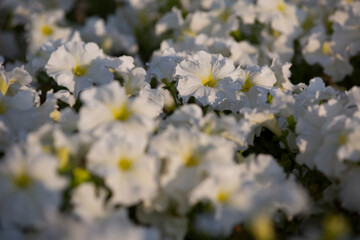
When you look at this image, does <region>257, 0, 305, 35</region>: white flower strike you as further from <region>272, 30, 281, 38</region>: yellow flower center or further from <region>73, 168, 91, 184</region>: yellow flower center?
<region>73, 168, 91, 184</region>: yellow flower center

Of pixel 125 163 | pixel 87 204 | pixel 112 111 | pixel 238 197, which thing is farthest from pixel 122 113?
pixel 238 197

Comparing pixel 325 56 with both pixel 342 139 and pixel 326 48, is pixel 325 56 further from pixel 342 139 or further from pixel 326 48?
pixel 342 139

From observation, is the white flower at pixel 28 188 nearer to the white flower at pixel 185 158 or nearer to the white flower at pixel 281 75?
the white flower at pixel 185 158

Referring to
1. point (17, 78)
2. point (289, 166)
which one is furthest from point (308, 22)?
point (17, 78)

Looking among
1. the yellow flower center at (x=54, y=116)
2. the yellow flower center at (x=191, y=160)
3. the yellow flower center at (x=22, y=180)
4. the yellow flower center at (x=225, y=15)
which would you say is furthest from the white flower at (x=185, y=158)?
the yellow flower center at (x=225, y=15)

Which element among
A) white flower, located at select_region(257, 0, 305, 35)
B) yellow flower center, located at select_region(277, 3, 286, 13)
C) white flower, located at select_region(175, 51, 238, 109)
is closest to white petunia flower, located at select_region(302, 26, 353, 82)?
white flower, located at select_region(257, 0, 305, 35)

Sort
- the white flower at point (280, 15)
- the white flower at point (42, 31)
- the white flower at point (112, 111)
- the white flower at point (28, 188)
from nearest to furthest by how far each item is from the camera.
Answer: the white flower at point (28, 188)
the white flower at point (112, 111)
the white flower at point (280, 15)
the white flower at point (42, 31)

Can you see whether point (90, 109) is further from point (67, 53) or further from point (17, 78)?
point (17, 78)
